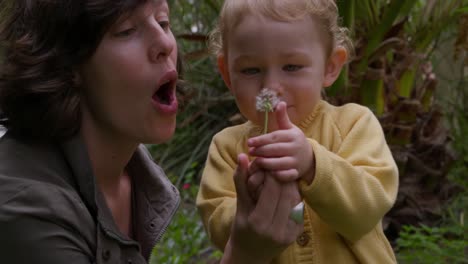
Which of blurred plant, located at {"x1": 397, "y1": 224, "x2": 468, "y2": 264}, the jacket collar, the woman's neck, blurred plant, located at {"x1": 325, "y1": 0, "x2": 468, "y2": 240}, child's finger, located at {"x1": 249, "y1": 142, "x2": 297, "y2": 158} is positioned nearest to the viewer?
child's finger, located at {"x1": 249, "y1": 142, "x2": 297, "y2": 158}

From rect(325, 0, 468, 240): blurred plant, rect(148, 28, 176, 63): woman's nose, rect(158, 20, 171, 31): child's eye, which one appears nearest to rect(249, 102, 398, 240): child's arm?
rect(148, 28, 176, 63): woman's nose

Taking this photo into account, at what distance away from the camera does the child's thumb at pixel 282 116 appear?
1711 millimetres

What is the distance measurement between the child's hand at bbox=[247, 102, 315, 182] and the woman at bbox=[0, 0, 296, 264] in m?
0.08

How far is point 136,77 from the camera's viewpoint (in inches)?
73.9

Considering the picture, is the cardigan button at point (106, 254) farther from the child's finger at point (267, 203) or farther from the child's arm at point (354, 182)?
the child's arm at point (354, 182)

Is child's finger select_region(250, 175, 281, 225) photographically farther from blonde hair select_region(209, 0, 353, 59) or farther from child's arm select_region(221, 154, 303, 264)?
blonde hair select_region(209, 0, 353, 59)

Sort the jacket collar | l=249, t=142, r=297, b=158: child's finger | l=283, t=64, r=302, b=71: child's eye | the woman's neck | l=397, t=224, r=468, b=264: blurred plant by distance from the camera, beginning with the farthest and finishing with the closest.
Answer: l=397, t=224, r=468, b=264: blurred plant → the jacket collar → the woman's neck → l=283, t=64, r=302, b=71: child's eye → l=249, t=142, r=297, b=158: child's finger

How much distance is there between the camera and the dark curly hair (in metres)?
1.87

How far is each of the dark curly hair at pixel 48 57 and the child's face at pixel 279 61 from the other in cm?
28

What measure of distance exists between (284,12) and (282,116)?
309mm

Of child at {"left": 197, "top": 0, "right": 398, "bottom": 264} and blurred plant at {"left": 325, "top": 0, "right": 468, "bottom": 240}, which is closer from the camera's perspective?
child at {"left": 197, "top": 0, "right": 398, "bottom": 264}

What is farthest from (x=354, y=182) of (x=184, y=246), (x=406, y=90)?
(x=406, y=90)

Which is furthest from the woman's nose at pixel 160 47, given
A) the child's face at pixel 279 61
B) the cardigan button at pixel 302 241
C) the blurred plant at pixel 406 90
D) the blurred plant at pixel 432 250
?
the blurred plant at pixel 432 250

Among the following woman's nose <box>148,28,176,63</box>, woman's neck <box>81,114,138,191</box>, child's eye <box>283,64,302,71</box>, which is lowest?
woman's neck <box>81,114,138,191</box>
